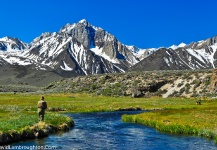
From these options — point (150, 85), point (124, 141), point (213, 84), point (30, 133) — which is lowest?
point (124, 141)

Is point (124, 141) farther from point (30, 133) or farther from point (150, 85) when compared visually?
point (150, 85)

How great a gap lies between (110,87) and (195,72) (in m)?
43.8

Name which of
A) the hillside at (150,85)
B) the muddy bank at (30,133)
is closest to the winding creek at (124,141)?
the muddy bank at (30,133)

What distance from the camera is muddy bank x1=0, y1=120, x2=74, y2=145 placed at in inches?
1287

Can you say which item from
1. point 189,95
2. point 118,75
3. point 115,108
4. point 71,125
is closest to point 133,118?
point 71,125

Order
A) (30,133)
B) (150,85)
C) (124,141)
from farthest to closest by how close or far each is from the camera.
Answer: (150,85) < (30,133) < (124,141)

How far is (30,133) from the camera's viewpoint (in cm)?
3641

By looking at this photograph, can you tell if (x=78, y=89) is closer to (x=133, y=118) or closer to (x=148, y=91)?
(x=148, y=91)

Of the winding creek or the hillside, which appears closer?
the winding creek

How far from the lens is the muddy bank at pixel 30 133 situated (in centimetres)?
3268

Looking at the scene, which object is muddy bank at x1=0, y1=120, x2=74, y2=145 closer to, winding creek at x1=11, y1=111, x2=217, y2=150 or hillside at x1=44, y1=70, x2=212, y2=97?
winding creek at x1=11, y1=111, x2=217, y2=150

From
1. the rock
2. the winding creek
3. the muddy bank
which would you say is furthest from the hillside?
the muddy bank

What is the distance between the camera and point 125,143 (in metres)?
34.7

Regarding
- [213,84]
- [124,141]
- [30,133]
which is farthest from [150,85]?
[30,133]
